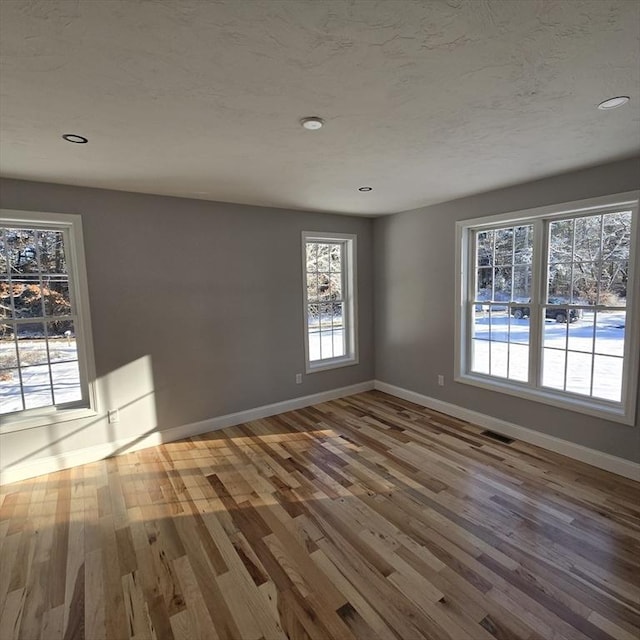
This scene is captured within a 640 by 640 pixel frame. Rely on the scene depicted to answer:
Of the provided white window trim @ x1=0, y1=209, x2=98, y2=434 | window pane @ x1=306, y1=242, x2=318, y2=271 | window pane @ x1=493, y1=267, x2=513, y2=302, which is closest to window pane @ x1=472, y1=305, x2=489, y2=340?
window pane @ x1=493, y1=267, x2=513, y2=302

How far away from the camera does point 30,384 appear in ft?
10.0

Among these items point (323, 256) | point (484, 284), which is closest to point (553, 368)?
point (484, 284)

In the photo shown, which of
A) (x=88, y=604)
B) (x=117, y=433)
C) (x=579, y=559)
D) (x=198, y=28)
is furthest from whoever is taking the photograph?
(x=117, y=433)

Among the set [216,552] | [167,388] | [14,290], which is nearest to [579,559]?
[216,552]

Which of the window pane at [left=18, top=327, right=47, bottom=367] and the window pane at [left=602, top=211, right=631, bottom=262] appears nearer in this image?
the window pane at [left=602, top=211, right=631, bottom=262]

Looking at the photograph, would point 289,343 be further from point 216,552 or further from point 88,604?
point 88,604

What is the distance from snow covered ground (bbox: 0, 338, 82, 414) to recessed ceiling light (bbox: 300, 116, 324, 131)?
2803 millimetres

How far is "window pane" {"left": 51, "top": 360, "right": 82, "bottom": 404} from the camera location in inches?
124

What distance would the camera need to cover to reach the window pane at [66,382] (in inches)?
124

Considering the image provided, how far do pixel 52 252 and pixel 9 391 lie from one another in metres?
1.25

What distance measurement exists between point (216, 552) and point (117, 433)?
1.87 m

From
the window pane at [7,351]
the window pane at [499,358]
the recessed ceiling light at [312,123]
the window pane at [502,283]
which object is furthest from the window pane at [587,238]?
the window pane at [7,351]

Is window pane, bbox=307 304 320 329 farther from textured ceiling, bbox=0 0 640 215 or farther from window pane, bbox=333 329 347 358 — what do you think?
textured ceiling, bbox=0 0 640 215

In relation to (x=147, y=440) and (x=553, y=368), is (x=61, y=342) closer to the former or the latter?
(x=147, y=440)
